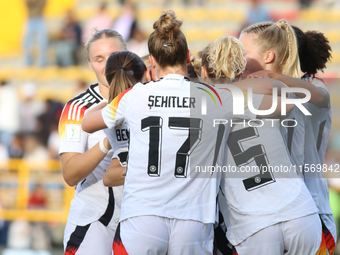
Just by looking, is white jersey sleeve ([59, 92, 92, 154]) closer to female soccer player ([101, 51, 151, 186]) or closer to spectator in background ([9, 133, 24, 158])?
female soccer player ([101, 51, 151, 186])

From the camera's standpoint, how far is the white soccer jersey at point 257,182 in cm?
229

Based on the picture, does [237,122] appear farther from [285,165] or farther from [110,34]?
[110,34]

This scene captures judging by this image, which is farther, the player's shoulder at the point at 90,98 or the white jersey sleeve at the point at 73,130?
the player's shoulder at the point at 90,98

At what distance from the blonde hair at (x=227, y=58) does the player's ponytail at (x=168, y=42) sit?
18 cm

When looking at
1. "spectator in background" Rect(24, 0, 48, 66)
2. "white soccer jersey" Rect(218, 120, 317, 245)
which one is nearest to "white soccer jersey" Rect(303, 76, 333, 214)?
"white soccer jersey" Rect(218, 120, 317, 245)

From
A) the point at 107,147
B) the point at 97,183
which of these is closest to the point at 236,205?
the point at 107,147

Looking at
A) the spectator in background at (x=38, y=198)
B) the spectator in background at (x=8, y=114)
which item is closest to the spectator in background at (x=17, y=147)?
the spectator in background at (x=8, y=114)

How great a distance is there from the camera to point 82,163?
8.57 ft

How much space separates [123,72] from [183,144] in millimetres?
586

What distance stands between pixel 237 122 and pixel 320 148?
879 millimetres

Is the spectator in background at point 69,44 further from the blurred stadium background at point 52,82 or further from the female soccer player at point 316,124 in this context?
the female soccer player at point 316,124

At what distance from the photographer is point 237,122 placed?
93.9 inches

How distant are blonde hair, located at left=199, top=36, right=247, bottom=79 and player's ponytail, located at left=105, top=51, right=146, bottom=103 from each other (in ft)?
1.46

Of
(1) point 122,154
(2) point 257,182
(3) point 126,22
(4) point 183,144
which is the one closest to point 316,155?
(2) point 257,182
